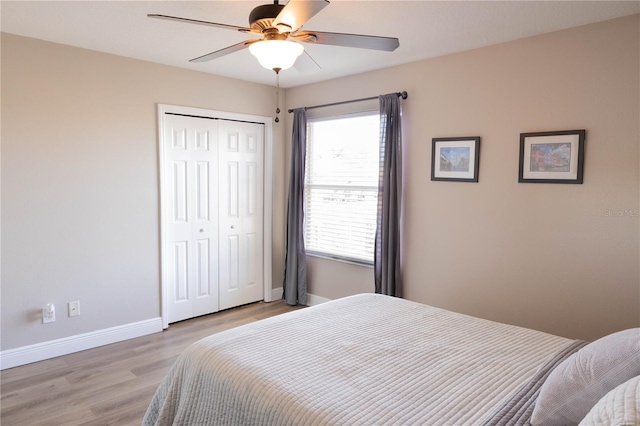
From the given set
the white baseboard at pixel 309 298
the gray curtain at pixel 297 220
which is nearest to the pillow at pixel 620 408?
the white baseboard at pixel 309 298

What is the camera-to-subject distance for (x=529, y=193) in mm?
3062

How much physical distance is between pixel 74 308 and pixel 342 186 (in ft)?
8.59

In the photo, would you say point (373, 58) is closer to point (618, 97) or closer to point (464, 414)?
point (618, 97)

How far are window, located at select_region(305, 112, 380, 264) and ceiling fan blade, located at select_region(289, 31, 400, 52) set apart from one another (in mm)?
1947

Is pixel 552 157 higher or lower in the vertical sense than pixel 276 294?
higher

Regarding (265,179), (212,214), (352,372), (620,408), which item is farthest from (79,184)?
(620,408)

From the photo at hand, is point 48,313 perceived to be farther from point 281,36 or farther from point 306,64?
point 281,36

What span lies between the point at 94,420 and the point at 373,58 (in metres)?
3.26

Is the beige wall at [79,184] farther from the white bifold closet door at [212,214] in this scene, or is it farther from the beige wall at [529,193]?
the beige wall at [529,193]

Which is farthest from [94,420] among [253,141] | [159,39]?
[253,141]

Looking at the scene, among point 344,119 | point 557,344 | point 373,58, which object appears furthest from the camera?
point 344,119

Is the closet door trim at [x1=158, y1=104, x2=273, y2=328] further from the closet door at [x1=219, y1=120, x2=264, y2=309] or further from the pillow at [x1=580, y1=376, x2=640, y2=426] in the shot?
the pillow at [x1=580, y1=376, x2=640, y2=426]

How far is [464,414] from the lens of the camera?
1477 millimetres

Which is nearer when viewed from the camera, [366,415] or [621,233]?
[366,415]
